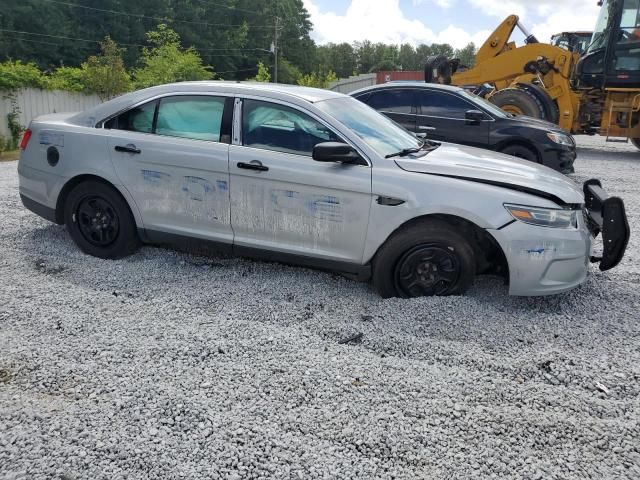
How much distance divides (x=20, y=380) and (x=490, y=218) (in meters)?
3.12

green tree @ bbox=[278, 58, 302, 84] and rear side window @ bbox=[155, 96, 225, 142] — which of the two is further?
green tree @ bbox=[278, 58, 302, 84]

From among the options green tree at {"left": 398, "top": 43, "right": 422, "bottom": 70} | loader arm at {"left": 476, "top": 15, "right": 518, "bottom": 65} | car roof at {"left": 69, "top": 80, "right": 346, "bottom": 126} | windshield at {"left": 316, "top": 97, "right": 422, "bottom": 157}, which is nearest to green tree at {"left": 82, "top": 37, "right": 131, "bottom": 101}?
loader arm at {"left": 476, "top": 15, "right": 518, "bottom": 65}

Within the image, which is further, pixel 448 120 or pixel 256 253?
pixel 448 120

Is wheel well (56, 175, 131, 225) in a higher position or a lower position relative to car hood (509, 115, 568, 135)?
Answer: lower

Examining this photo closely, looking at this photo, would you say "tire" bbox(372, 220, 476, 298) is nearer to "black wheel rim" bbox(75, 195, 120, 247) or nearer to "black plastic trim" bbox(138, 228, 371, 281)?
"black plastic trim" bbox(138, 228, 371, 281)

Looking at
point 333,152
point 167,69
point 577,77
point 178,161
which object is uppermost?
point 167,69

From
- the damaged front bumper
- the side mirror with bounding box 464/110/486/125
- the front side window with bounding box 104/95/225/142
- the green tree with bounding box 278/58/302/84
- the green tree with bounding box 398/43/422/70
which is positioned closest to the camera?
the damaged front bumper

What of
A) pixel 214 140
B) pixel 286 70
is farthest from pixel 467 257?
pixel 286 70

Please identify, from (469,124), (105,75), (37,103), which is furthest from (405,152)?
(105,75)

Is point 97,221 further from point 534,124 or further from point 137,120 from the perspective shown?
point 534,124

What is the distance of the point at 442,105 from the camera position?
9.11 m

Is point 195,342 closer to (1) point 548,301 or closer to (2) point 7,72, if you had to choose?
(1) point 548,301

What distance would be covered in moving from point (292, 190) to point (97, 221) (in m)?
2.00

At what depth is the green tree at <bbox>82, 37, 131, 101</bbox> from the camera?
74.5 ft
